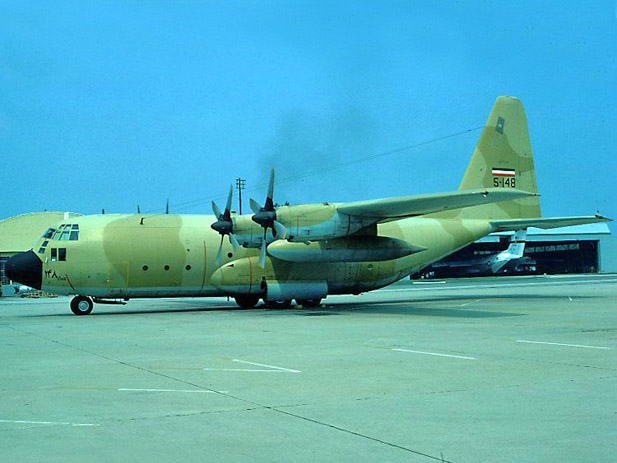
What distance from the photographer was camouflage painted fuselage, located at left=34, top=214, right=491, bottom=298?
26844 mm

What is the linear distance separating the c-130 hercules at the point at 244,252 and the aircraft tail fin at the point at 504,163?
2.55m

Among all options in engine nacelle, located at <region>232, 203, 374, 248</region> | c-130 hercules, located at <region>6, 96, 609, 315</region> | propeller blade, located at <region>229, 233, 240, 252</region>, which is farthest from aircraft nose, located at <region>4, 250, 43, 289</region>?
engine nacelle, located at <region>232, 203, 374, 248</region>

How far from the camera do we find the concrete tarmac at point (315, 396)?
6.53 m

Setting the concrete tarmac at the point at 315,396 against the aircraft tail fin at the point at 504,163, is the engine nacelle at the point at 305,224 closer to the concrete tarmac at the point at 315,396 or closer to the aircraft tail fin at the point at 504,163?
the concrete tarmac at the point at 315,396

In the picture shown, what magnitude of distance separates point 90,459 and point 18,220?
292 feet

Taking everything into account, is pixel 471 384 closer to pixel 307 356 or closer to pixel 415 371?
pixel 415 371

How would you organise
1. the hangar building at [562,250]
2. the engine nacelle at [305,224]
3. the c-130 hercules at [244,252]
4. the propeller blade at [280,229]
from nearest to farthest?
the propeller blade at [280,229]
the engine nacelle at [305,224]
the c-130 hercules at [244,252]
the hangar building at [562,250]

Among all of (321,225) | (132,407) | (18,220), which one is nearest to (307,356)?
(132,407)

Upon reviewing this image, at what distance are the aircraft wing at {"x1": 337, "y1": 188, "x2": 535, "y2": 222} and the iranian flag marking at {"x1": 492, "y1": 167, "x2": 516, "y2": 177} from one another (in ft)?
27.0

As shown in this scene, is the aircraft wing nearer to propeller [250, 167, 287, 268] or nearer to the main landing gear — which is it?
propeller [250, 167, 287, 268]

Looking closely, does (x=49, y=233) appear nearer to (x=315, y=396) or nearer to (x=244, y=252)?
(x=244, y=252)

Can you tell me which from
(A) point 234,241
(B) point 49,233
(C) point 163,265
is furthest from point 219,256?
(B) point 49,233

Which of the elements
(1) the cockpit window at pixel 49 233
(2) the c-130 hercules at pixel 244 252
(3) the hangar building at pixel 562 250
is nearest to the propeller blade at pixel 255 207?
(2) the c-130 hercules at pixel 244 252

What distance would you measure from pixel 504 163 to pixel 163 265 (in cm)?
1766
